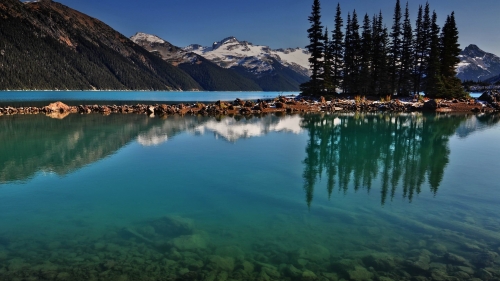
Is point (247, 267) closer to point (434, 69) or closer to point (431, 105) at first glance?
point (431, 105)

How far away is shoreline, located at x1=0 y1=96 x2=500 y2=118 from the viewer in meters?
47.5

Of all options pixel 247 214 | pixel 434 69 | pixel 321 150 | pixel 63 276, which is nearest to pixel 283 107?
pixel 434 69

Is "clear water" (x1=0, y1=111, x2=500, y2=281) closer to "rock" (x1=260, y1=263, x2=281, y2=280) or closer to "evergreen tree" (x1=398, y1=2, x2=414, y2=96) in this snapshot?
"rock" (x1=260, y1=263, x2=281, y2=280)

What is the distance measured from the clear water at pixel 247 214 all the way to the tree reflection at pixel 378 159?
0.13 m

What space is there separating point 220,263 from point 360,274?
2.83 metres

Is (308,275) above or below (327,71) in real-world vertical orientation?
below

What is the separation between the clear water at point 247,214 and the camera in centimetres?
681

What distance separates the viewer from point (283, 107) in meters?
53.3

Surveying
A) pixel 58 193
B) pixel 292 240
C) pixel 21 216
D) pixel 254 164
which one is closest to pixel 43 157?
pixel 58 193

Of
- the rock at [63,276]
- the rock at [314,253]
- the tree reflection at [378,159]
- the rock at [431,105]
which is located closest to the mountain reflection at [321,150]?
the tree reflection at [378,159]

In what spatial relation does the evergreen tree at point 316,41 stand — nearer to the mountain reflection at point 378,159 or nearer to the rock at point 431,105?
the rock at point 431,105

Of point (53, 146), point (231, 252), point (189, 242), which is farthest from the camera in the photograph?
point (53, 146)

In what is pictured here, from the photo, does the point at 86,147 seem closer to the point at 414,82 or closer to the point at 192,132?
the point at 192,132

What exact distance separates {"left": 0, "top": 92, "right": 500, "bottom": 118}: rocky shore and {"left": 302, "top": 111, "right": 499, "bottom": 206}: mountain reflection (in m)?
22.7
